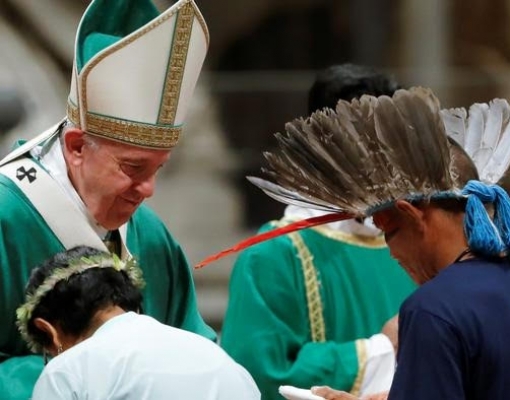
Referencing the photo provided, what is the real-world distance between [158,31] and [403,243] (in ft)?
3.03

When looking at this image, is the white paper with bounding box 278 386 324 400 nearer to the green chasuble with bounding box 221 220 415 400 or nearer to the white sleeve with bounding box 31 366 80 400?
the white sleeve with bounding box 31 366 80 400

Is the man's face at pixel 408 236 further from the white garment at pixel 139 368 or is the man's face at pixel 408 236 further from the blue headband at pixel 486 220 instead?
the white garment at pixel 139 368

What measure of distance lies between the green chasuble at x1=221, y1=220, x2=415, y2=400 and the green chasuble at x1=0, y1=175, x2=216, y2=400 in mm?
338

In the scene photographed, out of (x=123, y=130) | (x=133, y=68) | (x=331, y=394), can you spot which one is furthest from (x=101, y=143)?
(x=331, y=394)

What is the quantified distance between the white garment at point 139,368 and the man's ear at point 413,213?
0.50 meters

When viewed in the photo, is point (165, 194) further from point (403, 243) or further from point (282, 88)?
point (403, 243)

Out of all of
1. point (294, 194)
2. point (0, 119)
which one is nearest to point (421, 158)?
point (294, 194)

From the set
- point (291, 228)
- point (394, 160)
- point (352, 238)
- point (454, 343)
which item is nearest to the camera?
point (454, 343)

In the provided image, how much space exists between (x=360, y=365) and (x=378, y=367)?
0.16 feet

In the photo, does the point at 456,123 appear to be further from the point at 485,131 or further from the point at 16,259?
the point at 16,259

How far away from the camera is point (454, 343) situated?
3.48 meters

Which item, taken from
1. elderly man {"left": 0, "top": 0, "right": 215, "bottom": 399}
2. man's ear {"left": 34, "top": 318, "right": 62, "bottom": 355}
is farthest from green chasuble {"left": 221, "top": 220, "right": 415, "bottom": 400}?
man's ear {"left": 34, "top": 318, "right": 62, "bottom": 355}

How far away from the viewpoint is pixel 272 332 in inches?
195

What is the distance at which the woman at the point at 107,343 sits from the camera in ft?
12.1
